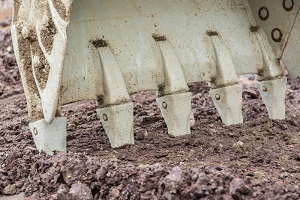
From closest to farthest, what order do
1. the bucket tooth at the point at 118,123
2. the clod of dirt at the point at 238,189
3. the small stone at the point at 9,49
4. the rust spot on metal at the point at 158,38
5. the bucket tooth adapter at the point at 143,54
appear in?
the clod of dirt at the point at 238,189 < the bucket tooth adapter at the point at 143,54 < the bucket tooth at the point at 118,123 < the rust spot on metal at the point at 158,38 < the small stone at the point at 9,49

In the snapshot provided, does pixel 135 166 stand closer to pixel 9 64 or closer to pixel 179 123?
pixel 179 123

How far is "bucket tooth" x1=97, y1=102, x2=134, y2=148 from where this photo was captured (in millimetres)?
4312

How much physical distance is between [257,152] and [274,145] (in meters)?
0.26

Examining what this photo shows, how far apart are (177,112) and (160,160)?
25.0 inches

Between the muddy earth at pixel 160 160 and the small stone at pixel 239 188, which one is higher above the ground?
the muddy earth at pixel 160 160

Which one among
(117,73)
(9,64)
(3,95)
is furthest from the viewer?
(9,64)

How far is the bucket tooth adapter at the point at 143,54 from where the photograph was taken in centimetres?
419

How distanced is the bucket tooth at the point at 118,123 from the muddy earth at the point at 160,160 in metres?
0.06

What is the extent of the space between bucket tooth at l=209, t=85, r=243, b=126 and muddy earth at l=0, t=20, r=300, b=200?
0.07 m

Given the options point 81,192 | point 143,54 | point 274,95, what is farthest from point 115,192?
point 274,95

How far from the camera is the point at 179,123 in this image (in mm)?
4586

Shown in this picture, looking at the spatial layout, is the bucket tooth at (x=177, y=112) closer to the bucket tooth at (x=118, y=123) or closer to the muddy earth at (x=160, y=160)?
the muddy earth at (x=160, y=160)

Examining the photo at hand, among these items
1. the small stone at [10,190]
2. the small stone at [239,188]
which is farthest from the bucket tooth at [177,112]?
the small stone at [239,188]

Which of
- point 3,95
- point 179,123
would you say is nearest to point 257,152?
point 179,123
